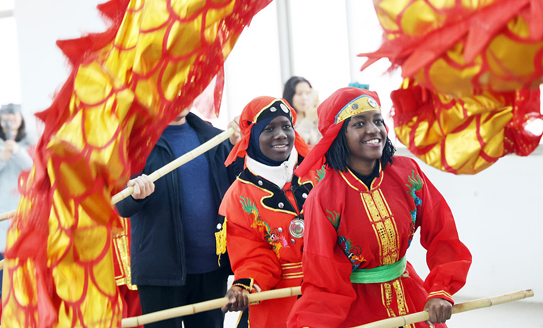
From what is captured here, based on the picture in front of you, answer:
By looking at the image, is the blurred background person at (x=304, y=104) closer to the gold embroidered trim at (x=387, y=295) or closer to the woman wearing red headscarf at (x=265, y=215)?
the woman wearing red headscarf at (x=265, y=215)

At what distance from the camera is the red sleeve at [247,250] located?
79.7 inches

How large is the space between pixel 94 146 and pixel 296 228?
141cm

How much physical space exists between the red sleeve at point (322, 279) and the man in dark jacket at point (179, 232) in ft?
2.01

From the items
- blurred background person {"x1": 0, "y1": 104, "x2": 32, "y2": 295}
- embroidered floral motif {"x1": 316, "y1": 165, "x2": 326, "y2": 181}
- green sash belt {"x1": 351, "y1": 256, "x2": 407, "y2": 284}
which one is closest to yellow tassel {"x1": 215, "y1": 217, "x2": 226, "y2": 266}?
embroidered floral motif {"x1": 316, "y1": 165, "x2": 326, "y2": 181}

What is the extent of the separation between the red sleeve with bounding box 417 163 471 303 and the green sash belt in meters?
0.11

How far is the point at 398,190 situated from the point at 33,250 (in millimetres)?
1235

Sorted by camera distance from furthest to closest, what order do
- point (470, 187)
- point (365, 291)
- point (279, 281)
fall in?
point (470, 187) → point (279, 281) → point (365, 291)

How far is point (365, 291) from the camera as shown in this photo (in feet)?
5.62

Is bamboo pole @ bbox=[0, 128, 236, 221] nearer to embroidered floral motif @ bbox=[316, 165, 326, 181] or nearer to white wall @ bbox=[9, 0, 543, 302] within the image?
embroidered floral motif @ bbox=[316, 165, 326, 181]

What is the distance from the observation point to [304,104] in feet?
11.4

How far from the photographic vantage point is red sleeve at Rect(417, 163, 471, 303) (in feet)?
5.45

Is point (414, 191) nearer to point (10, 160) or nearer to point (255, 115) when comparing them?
point (255, 115)

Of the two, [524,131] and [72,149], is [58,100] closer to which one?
[72,149]

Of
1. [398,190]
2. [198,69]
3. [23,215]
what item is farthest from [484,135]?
[398,190]
